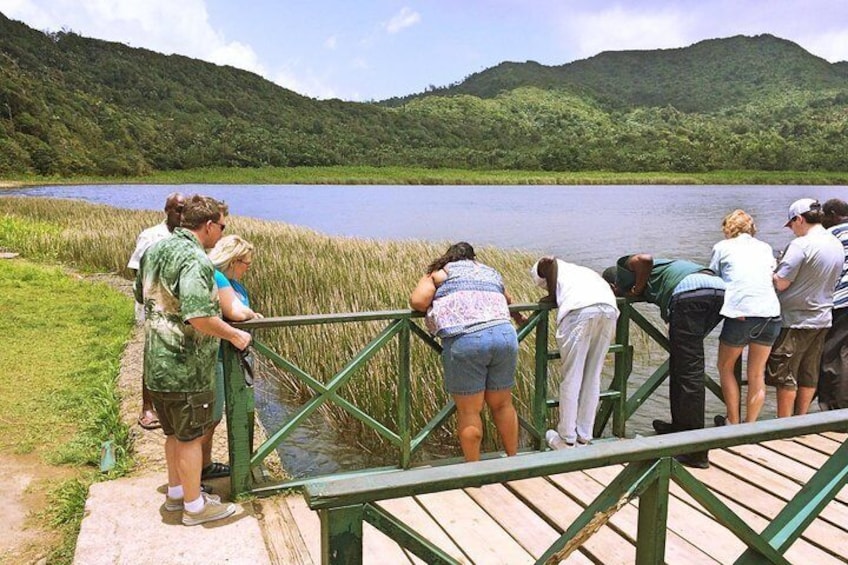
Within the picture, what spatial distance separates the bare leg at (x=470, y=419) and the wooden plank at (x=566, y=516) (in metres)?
0.29

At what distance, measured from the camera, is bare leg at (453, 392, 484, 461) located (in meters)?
3.60

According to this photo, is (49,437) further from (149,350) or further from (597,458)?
(597,458)

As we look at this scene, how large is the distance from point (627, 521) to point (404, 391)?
1435 mm

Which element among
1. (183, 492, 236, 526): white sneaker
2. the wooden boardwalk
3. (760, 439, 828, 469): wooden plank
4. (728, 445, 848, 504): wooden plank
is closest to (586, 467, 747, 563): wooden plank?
the wooden boardwalk

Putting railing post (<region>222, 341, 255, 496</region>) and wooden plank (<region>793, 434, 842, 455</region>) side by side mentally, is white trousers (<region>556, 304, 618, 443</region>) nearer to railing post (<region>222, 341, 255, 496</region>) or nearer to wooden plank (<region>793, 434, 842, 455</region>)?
wooden plank (<region>793, 434, 842, 455</region>)

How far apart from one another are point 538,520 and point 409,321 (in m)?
1.31

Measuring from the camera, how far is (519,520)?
3174mm

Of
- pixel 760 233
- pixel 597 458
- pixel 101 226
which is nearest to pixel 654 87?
pixel 760 233

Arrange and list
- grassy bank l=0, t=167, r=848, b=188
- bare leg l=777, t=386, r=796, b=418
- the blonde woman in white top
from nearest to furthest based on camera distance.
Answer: the blonde woman in white top, bare leg l=777, t=386, r=796, b=418, grassy bank l=0, t=167, r=848, b=188

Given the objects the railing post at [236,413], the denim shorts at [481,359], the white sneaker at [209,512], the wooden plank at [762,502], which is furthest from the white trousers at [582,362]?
the white sneaker at [209,512]

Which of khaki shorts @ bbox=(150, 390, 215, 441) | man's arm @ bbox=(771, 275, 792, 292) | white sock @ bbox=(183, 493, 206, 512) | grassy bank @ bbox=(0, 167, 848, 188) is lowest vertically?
white sock @ bbox=(183, 493, 206, 512)

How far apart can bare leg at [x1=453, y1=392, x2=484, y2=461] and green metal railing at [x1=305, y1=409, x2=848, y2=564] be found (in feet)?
6.57

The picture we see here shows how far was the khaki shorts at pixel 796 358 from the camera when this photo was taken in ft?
14.8

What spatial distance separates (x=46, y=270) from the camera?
12477 mm
